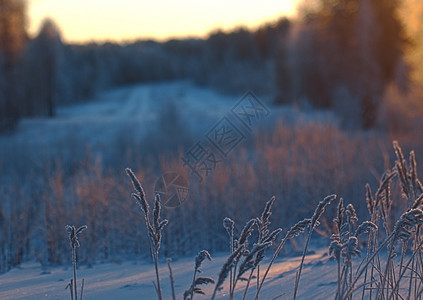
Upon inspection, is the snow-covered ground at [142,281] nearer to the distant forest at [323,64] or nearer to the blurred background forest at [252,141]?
the blurred background forest at [252,141]

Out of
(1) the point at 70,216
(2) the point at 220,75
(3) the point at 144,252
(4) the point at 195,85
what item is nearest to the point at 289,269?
(3) the point at 144,252

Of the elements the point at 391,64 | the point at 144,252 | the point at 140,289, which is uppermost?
the point at 391,64

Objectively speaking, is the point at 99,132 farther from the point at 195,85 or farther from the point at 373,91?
the point at 195,85

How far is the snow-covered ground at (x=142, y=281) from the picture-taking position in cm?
269

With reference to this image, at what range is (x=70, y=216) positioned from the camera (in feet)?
17.0

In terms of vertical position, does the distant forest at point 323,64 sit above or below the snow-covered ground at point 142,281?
above

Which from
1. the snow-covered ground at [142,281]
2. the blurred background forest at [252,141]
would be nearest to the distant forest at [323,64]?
the blurred background forest at [252,141]

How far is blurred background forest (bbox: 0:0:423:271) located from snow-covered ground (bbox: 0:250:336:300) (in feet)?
2.50

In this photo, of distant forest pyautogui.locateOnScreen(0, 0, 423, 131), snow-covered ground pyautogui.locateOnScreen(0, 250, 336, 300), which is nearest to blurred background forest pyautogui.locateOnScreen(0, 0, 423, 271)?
distant forest pyautogui.locateOnScreen(0, 0, 423, 131)

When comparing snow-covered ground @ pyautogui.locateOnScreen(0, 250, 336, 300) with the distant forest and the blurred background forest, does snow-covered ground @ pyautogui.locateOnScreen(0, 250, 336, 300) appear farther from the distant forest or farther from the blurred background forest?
the distant forest

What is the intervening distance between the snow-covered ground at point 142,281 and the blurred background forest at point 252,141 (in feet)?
2.50

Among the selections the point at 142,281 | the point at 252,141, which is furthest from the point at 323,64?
the point at 142,281

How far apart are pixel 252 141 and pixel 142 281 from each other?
9345 millimetres

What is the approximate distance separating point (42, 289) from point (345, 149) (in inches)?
206
